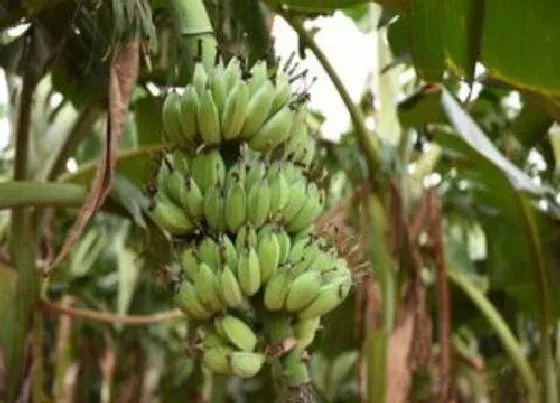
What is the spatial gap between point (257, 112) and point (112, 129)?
8 centimetres

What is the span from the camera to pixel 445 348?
1.31 m

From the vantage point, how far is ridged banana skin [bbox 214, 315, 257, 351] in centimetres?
53

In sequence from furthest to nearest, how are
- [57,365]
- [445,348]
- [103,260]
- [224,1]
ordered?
[103,260]
[57,365]
[445,348]
[224,1]

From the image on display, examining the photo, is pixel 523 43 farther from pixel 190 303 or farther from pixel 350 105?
pixel 190 303

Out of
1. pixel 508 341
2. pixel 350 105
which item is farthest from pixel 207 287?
pixel 508 341

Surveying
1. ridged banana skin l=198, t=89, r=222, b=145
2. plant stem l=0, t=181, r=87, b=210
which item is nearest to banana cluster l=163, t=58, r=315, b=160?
ridged banana skin l=198, t=89, r=222, b=145

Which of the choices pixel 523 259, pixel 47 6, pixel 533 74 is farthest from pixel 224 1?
pixel 523 259

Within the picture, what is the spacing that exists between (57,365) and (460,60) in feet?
3.06

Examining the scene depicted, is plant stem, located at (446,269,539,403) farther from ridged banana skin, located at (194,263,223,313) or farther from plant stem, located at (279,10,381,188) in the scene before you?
ridged banana skin, located at (194,263,223,313)

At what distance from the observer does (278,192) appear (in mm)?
560

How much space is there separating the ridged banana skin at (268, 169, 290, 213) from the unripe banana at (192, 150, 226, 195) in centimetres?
3

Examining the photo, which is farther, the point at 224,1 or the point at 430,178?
the point at 430,178

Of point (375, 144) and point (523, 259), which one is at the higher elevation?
point (375, 144)

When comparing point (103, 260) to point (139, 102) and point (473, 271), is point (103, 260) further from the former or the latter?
point (139, 102)
